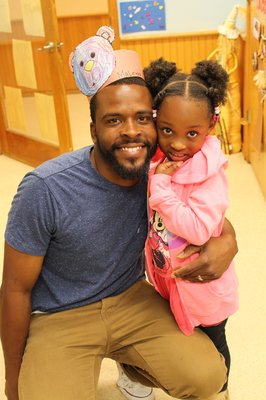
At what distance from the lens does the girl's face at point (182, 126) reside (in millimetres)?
1295

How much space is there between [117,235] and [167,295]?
0.95ft

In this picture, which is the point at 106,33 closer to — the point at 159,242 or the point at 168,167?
the point at 168,167

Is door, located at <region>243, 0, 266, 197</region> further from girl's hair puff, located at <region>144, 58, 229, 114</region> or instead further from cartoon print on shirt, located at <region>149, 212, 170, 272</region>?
cartoon print on shirt, located at <region>149, 212, 170, 272</region>

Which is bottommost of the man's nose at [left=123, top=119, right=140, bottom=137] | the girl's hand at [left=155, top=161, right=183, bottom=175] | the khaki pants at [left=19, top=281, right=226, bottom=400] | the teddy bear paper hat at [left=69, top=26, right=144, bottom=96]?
the khaki pants at [left=19, top=281, right=226, bottom=400]

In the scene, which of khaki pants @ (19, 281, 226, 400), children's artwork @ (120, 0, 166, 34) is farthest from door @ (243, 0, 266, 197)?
khaki pants @ (19, 281, 226, 400)

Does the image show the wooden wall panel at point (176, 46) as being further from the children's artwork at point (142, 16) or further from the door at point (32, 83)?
the door at point (32, 83)

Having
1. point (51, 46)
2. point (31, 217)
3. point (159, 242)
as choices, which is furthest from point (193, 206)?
point (51, 46)

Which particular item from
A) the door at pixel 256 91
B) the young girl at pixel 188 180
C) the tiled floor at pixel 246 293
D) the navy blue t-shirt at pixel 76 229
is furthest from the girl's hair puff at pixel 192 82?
the door at pixel 256 91

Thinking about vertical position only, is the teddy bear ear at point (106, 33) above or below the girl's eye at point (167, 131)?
above

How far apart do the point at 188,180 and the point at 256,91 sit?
7.22 ft

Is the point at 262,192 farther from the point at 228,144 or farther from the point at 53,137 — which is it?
the point at 53,137

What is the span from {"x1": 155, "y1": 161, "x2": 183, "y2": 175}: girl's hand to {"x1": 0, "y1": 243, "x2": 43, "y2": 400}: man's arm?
1.30 feet

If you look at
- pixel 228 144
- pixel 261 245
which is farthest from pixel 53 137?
pixel 261 245

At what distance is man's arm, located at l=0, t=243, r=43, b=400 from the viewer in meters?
1.33
